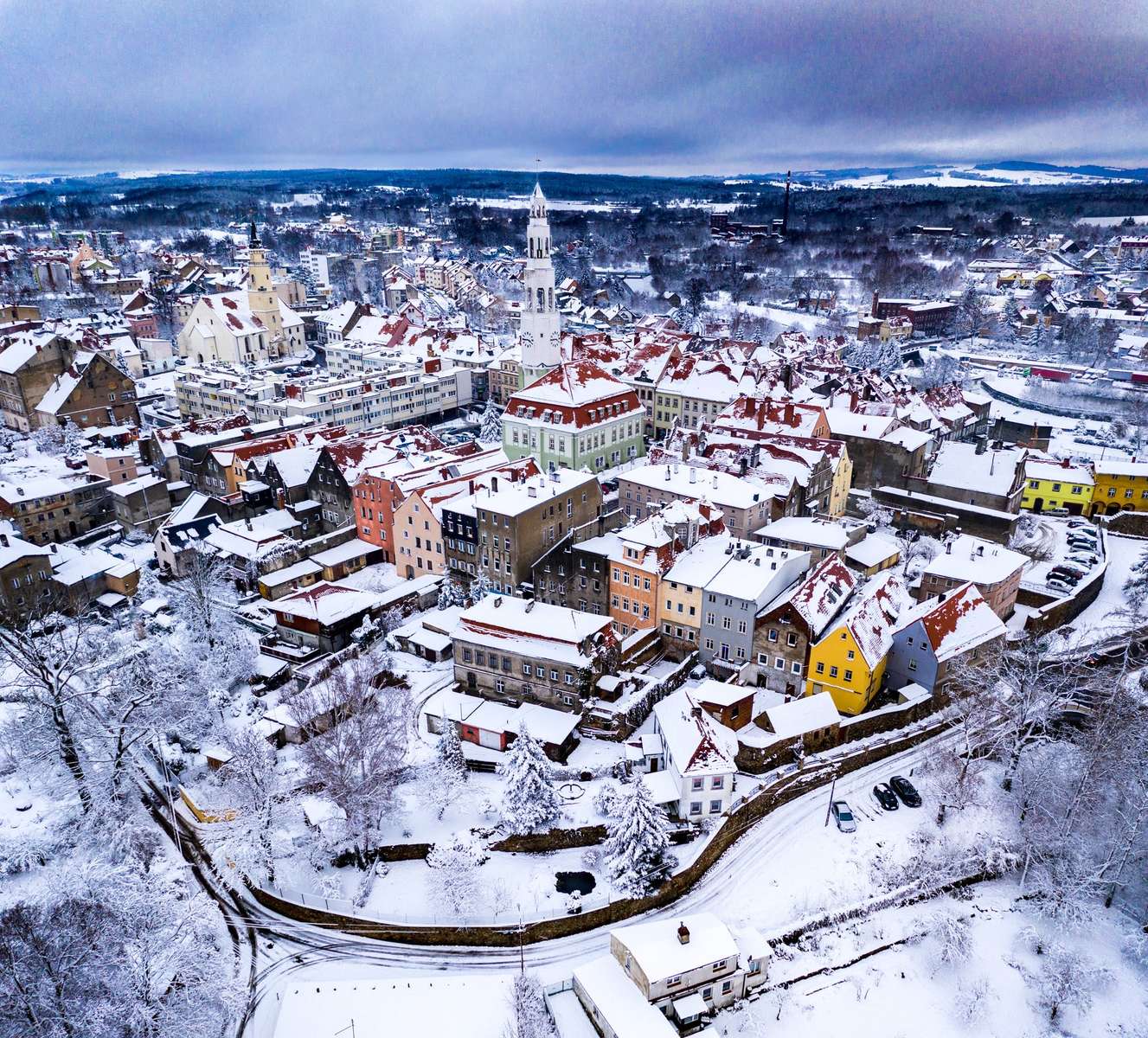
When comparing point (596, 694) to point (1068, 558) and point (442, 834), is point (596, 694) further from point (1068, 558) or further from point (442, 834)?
point (1068, 558)

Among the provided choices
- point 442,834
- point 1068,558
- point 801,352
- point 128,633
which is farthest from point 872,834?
point 801,352

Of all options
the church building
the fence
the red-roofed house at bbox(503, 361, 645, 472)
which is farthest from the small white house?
the red-roofed house at bbox(503, 361, 645, 472)

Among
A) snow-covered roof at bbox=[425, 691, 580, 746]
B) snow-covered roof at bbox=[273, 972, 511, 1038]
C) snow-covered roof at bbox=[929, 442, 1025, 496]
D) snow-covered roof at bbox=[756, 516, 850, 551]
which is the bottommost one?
snow-covered roof at bbox=[273, 972, 511, 1038]

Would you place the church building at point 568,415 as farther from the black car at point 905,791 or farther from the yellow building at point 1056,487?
the black car at point 905,791

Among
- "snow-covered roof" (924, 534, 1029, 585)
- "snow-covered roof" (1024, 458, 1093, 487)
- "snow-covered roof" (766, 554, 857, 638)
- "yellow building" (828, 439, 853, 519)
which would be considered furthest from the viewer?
"snow-covered roof" (1024, 458, 1093, 487)

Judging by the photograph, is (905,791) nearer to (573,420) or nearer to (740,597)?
(740,597)

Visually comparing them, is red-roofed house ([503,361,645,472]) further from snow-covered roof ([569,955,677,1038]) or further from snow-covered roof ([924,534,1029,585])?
snow-covered roof ([569,955,677,1038])

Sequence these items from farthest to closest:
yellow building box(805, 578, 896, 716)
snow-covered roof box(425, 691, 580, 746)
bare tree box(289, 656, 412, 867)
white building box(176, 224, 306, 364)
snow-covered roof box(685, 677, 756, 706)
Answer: white building box(176, 224, 306, 364)
yellow building box(805, 578, 896, 716)
snow-covered roof box(685, 677, 756, 706)
snow-covered roof box(425, 691, 580, 746)
bare tree box(289, 656, 412, 867)

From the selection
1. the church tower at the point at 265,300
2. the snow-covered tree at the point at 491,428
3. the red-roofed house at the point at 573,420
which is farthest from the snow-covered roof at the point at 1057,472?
the church tower at the point at 265,300
